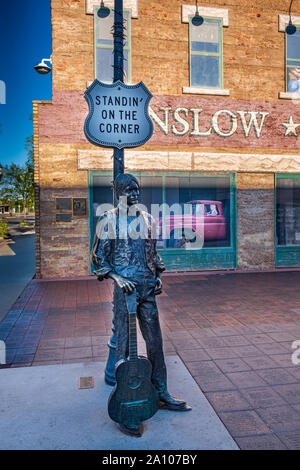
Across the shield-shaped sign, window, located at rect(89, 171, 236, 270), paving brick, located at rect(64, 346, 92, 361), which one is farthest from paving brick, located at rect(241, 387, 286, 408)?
window, located at rect(89, 171, 236, 270)

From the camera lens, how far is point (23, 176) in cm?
4781

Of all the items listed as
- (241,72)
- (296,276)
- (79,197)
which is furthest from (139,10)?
(296,276)

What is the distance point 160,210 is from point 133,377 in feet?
25.8

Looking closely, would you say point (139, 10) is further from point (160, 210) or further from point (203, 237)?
point (203, 237)

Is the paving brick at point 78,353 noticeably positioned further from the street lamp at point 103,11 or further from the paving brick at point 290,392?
the street lamp at point 103,11

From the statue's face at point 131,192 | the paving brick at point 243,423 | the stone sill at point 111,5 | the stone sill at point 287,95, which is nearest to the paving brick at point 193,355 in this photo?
the paving brick at point 243,423

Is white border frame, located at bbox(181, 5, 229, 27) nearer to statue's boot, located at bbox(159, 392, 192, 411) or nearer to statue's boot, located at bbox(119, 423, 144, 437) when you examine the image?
statue's boot, located at bbox(159, 392, 192, 411)

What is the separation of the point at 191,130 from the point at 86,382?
817 centimetres

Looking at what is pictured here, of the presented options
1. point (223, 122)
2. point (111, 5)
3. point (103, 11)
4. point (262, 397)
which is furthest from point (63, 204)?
point (262, 397)

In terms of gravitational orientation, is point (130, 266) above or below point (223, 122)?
below

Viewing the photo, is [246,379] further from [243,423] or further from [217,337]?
[217,337]

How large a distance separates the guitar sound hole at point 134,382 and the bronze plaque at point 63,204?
7.54 metres

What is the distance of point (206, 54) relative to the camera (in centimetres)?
1059
